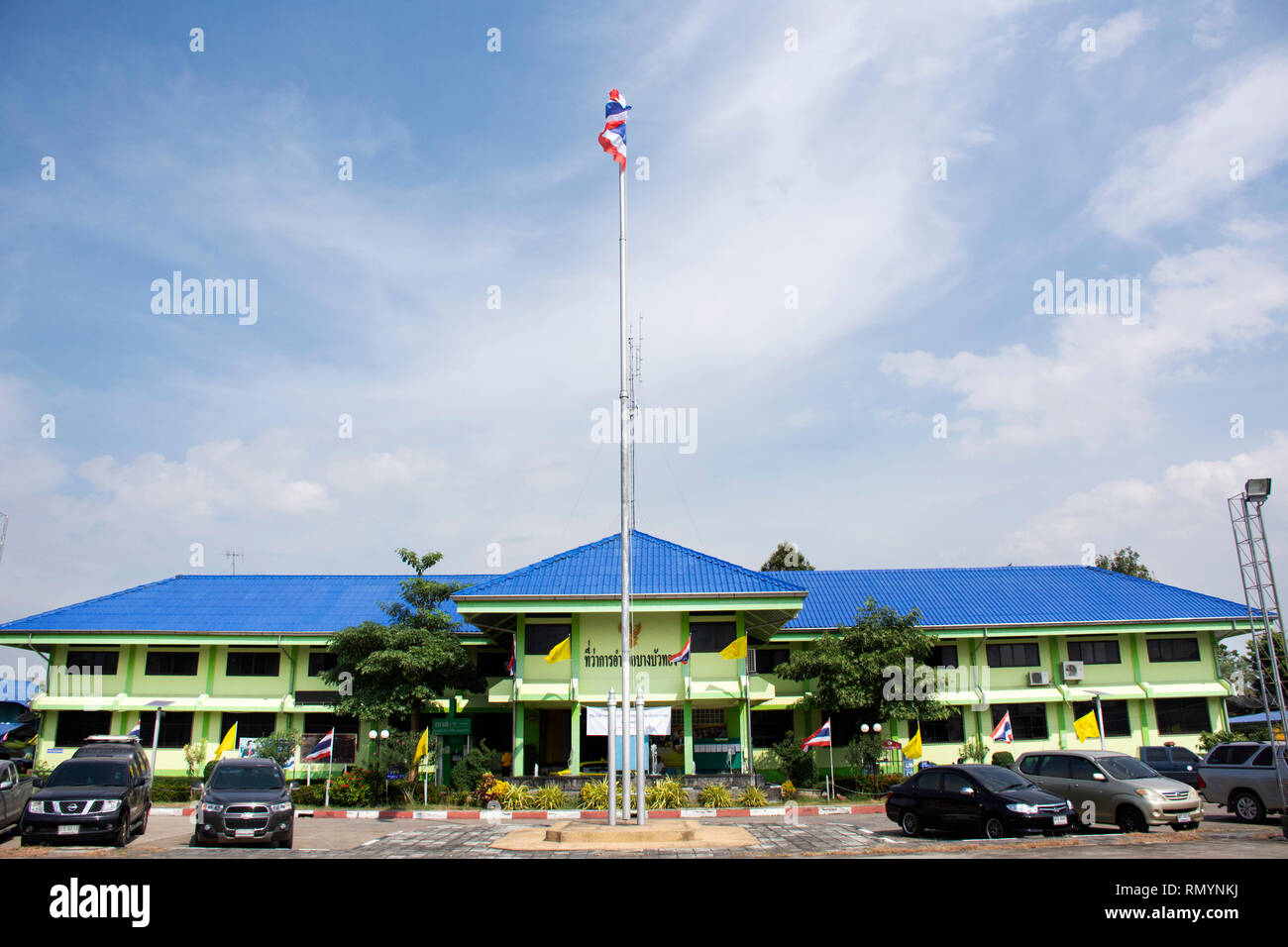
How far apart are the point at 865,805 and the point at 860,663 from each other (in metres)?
5.26

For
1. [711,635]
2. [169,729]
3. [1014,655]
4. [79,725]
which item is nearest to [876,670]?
[711,635]

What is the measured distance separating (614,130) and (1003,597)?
973 inches

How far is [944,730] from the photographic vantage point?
105ft

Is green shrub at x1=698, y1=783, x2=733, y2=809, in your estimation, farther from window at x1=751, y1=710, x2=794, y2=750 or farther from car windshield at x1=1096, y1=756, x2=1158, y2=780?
car windshield at x1=1096, y1=756, x2=1158, y2=780

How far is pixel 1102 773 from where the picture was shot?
17.4 m

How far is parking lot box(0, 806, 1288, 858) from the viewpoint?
45.4ft

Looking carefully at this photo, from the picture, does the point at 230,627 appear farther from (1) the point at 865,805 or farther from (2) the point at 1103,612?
(2) the point at 1103,612

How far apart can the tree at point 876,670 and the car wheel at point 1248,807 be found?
379 inches

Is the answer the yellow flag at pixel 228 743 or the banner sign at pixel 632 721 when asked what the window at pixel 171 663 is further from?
the banner sign at pixel 632 721

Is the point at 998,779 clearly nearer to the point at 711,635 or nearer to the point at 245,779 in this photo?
the point at 711,635

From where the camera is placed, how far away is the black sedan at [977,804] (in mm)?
15391
